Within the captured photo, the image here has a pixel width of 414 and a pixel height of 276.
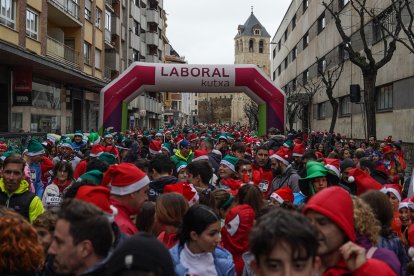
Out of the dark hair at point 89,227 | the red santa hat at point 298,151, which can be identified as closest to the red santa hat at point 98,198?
the dark hair at point 89,227

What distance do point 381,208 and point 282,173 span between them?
12.6 ft

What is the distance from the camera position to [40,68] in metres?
22.8

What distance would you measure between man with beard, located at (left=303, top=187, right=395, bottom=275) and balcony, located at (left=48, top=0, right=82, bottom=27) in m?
23.4

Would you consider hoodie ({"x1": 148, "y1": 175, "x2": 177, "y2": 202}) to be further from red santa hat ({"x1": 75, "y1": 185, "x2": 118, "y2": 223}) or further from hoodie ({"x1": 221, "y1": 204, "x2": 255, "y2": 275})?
red santa hat ({"x1": 75, "y1": 185, "x2": 118, "y2": 223})

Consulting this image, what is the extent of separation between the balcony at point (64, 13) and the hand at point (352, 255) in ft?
77.3

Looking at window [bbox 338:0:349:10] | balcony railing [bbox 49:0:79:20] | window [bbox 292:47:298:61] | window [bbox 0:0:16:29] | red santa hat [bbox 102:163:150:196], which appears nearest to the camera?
red santa hat [bbox 102:163:150:196]

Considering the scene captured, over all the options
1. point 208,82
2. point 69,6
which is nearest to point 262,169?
point 208,82

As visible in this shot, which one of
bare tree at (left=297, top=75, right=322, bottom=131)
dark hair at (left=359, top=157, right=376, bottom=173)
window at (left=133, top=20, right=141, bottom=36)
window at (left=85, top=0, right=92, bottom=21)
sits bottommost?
dark hair at (left=359, top=157, right=376, bottom=173)

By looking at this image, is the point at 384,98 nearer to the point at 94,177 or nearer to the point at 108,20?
the point at 108,20

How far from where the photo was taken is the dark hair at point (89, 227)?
8.79 feet

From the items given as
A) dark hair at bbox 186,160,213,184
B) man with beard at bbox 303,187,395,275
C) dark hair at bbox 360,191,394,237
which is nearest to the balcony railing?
dark hair at bbox 186,160,213,184

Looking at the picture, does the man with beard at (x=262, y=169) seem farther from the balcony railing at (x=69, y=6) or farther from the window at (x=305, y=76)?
the window at (x=305, y=76)

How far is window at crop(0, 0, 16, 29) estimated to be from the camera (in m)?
19.2

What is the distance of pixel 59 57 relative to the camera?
26.1 meters
